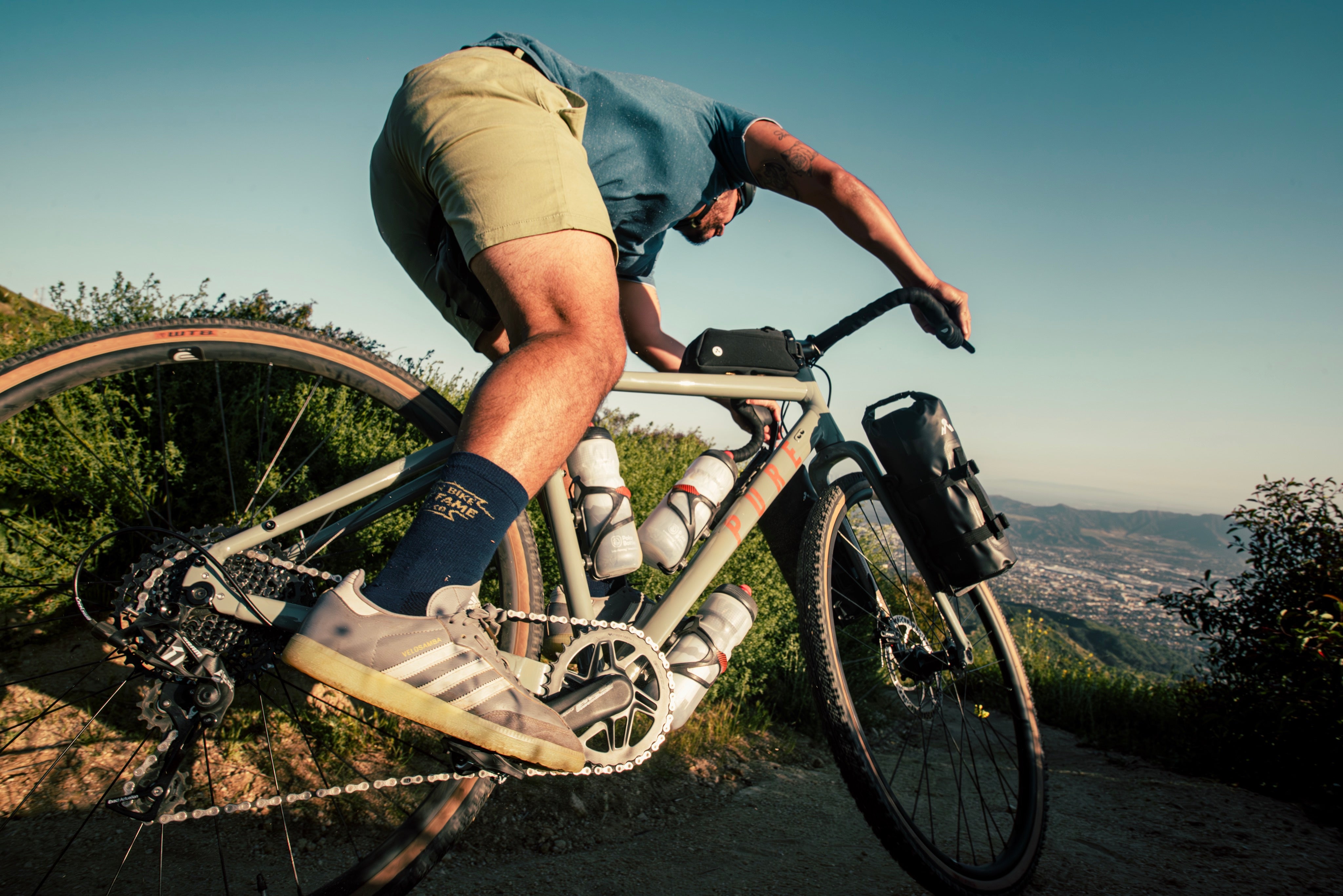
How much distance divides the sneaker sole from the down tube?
521 mm

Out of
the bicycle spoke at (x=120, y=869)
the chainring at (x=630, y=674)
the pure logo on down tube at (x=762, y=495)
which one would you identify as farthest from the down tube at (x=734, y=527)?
the bicycle spoke at (x=120, y=869)

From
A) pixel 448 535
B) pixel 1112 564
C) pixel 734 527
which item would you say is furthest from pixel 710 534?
pixel 1112 564

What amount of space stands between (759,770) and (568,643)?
1.67 m

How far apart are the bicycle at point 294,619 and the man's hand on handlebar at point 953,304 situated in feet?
0.23

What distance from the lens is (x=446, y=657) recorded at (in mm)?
1080

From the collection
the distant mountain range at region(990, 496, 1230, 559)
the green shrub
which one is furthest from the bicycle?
the distant mountain range at region(990, 496, 1230, 559)

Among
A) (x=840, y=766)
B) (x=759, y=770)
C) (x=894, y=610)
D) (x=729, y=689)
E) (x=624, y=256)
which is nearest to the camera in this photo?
(x=840, y=766)

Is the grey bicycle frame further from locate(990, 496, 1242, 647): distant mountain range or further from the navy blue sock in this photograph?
locate(990, 496, 1242, 647): distant mountain range

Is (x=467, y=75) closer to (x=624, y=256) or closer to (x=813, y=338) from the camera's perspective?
(x=624, y=256)

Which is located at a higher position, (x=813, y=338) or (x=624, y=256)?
(x=624, y=256)

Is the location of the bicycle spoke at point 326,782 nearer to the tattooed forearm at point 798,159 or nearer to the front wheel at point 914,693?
the front wheel at point 914,693

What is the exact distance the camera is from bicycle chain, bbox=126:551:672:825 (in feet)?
3.58

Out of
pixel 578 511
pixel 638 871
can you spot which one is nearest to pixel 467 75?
pixel 578 511

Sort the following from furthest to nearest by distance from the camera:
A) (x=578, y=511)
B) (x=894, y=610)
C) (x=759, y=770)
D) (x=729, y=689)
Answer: (x=729, y=689)
(x=759, y=770)
(x=894, y=610)
(x=578, y=511)
